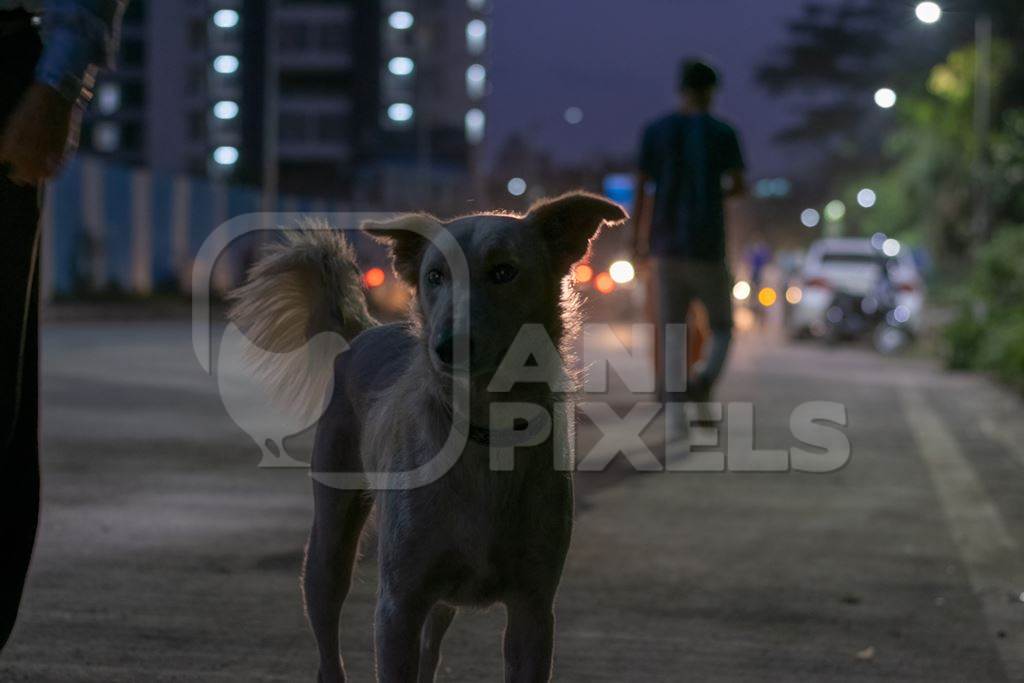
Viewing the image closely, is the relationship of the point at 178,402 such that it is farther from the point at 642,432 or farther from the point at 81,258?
the point at 81,258

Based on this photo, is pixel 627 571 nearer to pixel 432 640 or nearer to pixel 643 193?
pixel 432 640

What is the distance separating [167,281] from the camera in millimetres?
42344

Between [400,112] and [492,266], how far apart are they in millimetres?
108206

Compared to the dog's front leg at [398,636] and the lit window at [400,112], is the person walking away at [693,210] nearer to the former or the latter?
the dog's front leg at [398,636]

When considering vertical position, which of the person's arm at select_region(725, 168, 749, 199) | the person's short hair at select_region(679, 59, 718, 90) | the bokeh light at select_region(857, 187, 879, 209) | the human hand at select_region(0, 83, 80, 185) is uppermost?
the bokeh light at select_region(857, 187, 879, 209)

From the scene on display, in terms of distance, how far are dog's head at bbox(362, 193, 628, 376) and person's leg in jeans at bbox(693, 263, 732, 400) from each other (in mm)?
6173

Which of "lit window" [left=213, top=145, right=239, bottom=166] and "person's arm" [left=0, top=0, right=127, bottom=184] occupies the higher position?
"lit window" [left=213, top=145, right=239, bottom=166]

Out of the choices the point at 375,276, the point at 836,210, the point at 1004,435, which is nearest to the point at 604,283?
the point at 375,276

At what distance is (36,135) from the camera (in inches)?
149

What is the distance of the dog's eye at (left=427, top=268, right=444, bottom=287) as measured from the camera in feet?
12.8

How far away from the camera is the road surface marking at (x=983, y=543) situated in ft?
17.7

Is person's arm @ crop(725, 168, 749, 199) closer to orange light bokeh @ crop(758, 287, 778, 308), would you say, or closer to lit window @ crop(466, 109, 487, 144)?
orange light bokeh @ crop(758, 287, 778, 308)

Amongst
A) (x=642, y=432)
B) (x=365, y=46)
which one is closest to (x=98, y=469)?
(x=642, y=432)

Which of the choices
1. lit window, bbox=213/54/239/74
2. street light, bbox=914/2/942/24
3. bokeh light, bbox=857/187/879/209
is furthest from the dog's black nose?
lit window, bbox=213/54/239/74
